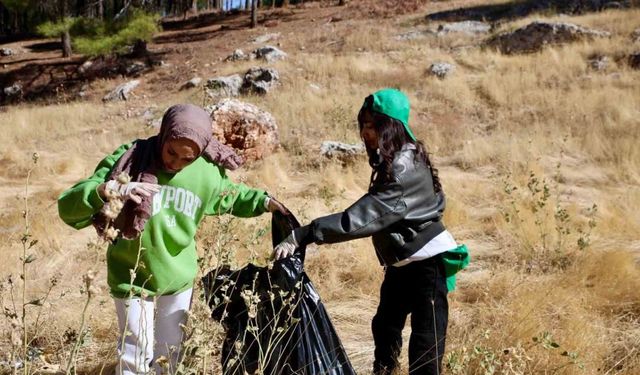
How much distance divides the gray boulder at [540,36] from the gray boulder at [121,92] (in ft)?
32.4

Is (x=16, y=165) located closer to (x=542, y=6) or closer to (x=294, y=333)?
(x=294, y=333)

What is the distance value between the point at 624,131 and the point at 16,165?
9225 millimetres

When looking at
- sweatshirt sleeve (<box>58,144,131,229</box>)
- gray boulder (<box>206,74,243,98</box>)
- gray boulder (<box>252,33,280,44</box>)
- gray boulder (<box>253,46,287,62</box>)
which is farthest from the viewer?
gray boulder (<box>252,33,280,44</box>)

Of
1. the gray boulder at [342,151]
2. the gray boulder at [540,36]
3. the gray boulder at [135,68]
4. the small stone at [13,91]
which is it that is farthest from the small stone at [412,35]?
the small stone at [13,91]

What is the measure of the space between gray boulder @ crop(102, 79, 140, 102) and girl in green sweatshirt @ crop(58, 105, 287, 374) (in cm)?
1382

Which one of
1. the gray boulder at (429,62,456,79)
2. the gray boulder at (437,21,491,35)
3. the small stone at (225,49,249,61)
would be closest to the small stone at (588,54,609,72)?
the gray boulder at (429,62,456,79)

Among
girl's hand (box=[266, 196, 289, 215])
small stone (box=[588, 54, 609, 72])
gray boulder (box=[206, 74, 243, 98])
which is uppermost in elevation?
small stone (box=[588, 54, 609, 72])

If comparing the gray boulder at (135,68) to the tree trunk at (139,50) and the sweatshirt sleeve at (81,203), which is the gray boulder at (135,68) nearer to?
the tree trunk at (139,50)

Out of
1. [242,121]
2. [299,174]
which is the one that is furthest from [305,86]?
[299,174]

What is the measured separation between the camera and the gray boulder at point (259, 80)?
12.1m

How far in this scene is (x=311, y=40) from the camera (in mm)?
17219

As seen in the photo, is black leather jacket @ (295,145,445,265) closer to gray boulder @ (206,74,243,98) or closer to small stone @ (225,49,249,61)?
gray boulder @ (206,74,243,98)

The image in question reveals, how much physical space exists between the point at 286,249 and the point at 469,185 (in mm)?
4932

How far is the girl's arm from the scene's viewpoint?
1.92m
